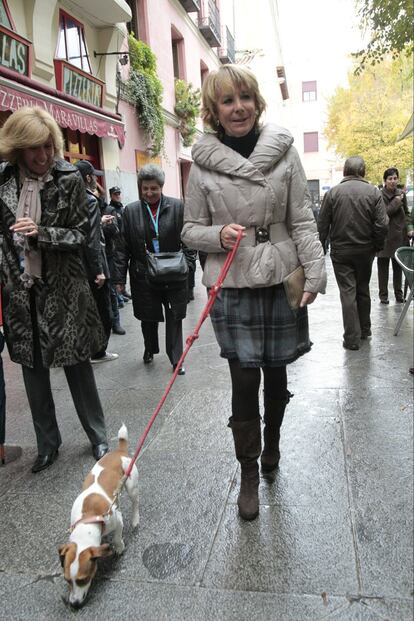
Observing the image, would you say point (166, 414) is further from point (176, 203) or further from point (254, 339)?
point (176, 203)

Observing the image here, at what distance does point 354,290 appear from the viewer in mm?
5629

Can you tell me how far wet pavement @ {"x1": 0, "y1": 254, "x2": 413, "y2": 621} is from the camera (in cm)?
202

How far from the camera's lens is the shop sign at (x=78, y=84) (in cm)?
903

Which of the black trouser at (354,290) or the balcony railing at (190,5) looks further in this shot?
the balcony railing at (190,5)

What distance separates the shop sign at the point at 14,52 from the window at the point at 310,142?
134 feet

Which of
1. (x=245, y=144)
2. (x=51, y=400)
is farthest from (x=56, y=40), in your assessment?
(x=245, y=144)

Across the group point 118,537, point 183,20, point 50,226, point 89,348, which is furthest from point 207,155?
point 183,20

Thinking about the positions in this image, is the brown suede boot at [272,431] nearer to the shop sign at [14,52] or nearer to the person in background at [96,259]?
the person in background at [96,259]

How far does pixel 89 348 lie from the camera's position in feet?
10.2

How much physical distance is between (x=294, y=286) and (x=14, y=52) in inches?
280

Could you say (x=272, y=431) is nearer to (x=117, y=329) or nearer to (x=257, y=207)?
(x=257, y=207)

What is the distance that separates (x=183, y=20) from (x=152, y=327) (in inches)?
590

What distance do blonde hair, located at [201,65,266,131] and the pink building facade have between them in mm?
9494

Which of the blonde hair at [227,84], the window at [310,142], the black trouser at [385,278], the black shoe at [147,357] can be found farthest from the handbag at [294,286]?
the window at [310,142]
